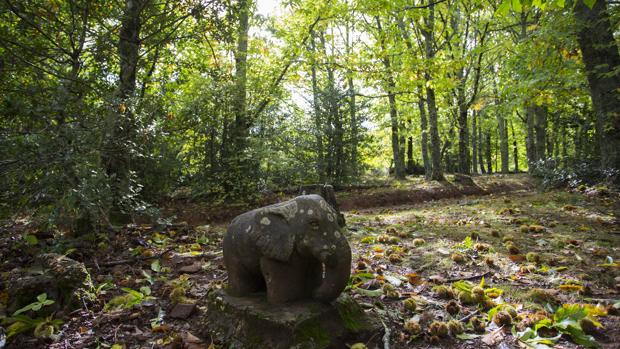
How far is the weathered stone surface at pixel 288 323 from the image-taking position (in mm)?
2457

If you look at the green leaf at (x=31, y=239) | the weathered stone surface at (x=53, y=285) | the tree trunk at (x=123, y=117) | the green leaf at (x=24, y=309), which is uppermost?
the tree trunk at (x=123, y=117)

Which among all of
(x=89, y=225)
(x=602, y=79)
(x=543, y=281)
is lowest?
(x=543, y=281)

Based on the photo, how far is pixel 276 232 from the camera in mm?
2643

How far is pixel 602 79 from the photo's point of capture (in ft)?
25.7

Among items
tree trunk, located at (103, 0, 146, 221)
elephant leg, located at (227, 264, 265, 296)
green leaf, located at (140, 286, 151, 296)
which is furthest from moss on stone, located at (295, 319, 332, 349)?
tree trunk, located at (103, 0, 146, 221)

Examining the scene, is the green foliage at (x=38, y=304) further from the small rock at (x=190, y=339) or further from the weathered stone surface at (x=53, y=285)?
the small rock at (x=190, y=339)

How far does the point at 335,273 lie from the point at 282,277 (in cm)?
44

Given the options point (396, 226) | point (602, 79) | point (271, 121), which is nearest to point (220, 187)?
point (271, 121)

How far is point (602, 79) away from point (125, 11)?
10.3 metres

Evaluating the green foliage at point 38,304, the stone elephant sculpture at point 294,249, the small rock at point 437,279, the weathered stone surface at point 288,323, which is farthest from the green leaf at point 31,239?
the small rock at point 437,279

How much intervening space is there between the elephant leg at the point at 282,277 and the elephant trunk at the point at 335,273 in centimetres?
21

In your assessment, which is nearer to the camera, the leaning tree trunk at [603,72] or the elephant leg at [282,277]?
the elephant leg at [282,277]

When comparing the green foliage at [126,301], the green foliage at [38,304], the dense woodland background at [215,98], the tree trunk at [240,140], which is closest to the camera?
the green foliage at [38,304]

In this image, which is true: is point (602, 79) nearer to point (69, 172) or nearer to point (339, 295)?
point (339, 295)
